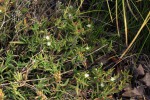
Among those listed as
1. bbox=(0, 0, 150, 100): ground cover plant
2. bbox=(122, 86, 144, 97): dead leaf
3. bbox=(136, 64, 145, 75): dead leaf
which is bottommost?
bbox=(122, 86, 144, 97): dead leaf

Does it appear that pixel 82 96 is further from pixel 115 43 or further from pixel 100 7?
pixel 100 7

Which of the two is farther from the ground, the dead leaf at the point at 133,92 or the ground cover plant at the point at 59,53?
the ground cover plant at the point at 59,53

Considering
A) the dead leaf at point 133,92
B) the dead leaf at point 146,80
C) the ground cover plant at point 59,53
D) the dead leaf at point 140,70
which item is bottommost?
the dead leaf at point 133,92

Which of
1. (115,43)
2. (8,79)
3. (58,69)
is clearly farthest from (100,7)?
(8,79)

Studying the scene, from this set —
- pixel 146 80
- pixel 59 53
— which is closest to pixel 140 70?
pixel 146 80

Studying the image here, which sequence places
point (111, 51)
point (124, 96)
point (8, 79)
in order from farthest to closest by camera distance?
point (111, 51)
point (124, 96)
point (8, 79)

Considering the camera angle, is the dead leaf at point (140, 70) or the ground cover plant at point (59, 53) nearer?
the ground cover plant at point (59, 53)

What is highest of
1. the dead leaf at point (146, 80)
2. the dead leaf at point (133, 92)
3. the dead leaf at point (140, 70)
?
the dead leaf at point (140, 70)

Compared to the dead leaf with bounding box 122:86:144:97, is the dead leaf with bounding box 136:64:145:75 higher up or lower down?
higher up
